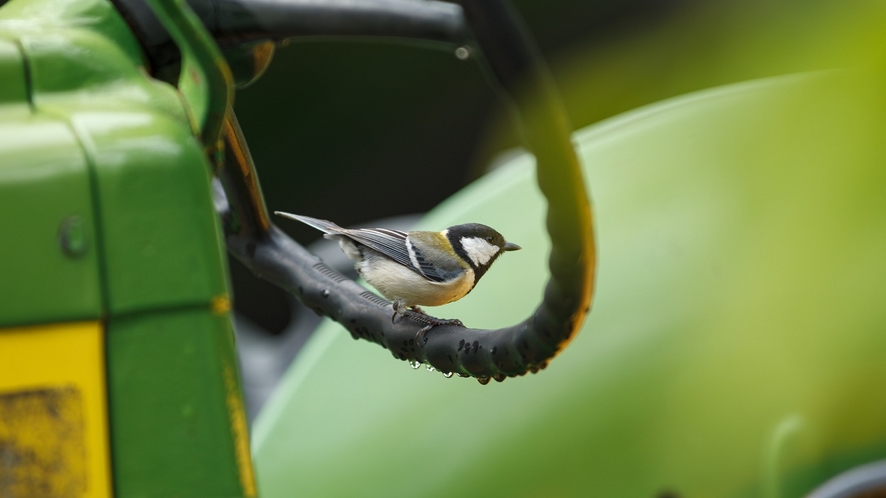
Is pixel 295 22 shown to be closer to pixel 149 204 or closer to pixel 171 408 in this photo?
pixel 149 204

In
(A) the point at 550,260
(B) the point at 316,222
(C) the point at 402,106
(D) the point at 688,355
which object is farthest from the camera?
(C) the point at 402,106

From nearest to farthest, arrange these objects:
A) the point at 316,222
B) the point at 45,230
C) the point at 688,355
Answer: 1. the point at 45,230
2. the point at 316,222
3. the point at 688,355

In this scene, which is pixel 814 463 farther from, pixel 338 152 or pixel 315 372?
pixel 338 152

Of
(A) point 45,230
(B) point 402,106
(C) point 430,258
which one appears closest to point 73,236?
(A) point 45,230

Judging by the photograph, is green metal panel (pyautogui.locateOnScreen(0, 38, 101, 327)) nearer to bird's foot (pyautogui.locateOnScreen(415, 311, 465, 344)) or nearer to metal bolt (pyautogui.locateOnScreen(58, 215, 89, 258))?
metal bolt (pyautogui.locateOnScreen(58, 215, 89, 258))

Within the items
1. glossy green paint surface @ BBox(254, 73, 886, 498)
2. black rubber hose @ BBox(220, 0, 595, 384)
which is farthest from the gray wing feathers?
glossy green paint surface @ BBox(254, 73, 886, 498)

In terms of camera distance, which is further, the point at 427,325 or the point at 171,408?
the point at 427,325

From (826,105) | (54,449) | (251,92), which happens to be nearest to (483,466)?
(826,105)
